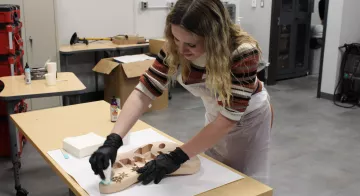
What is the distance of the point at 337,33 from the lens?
501 centimetres

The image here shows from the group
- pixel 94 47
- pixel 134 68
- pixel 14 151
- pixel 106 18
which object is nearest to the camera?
pixel 14 151

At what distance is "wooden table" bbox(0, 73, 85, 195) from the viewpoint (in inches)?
103

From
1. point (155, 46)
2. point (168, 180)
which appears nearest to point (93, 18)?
point (155, 46)

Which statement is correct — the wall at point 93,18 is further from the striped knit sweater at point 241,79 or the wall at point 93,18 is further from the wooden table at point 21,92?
the striped knit sweater at point 241,79

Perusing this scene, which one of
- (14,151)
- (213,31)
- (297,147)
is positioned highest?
(213,31)

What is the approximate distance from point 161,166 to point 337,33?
14.2ft

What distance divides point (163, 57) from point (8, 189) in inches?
75.1

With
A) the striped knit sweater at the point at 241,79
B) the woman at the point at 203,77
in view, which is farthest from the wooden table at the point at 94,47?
the striped knit sweater at the point at 241,79

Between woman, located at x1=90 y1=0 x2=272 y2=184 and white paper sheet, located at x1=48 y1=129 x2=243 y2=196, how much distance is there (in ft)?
0.15

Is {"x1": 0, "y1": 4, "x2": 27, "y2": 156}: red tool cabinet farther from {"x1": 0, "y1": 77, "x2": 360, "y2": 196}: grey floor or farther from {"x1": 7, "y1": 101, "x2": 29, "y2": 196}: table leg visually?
{"x1": 7, "y1": 101, "x2": 29, "y2": 196}: table leg

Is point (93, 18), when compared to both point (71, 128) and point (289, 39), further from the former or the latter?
point (71, 128)

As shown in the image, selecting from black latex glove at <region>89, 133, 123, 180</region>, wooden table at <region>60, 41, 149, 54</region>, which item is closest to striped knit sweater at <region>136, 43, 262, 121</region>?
black latex glove at <region>89, 133, 123, 180</region>

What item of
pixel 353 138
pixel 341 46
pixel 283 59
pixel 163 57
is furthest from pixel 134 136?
pixel 283 59

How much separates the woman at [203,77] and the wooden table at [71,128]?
0.61 ft
